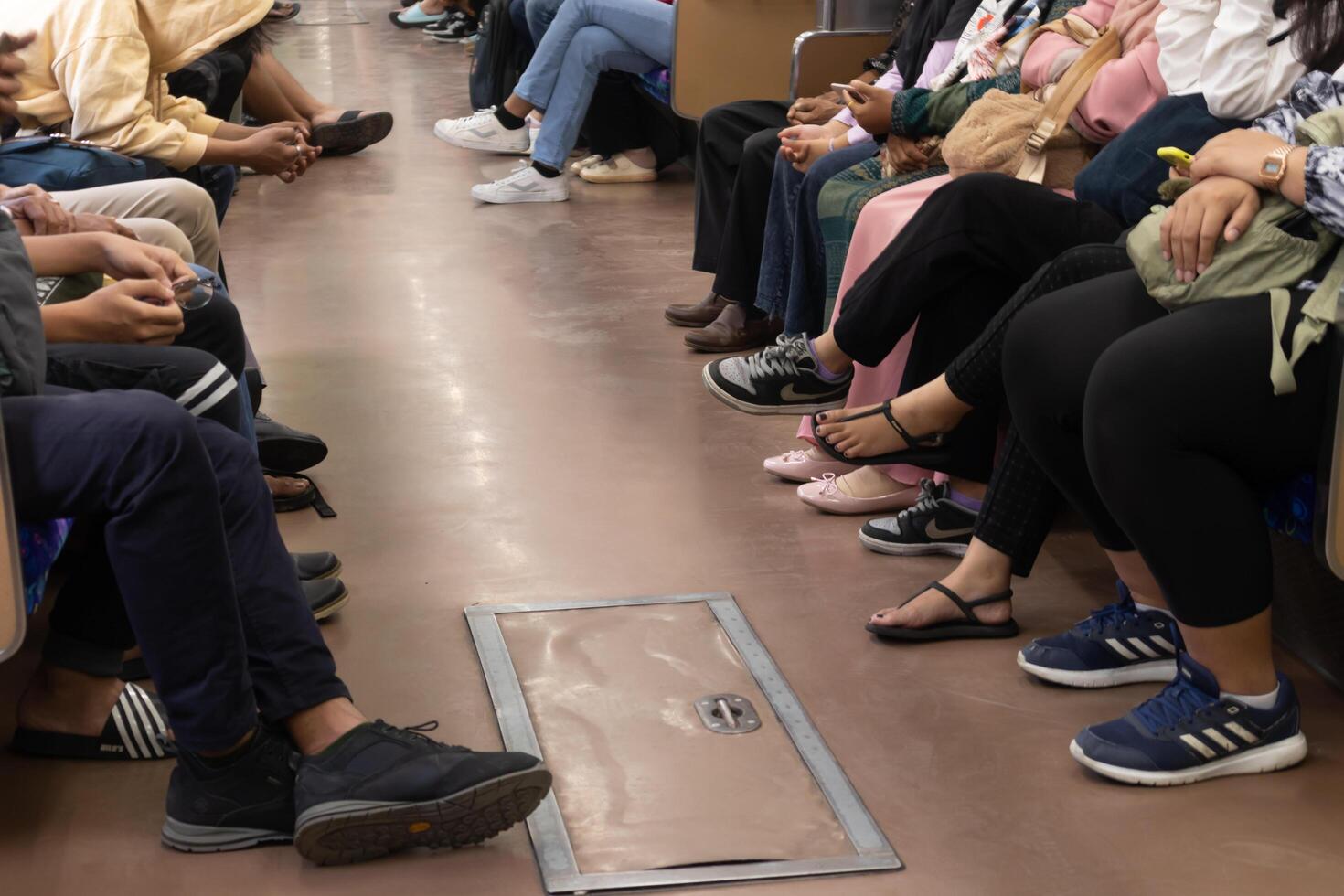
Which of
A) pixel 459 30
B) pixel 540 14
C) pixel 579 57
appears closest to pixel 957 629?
pixel 579 57

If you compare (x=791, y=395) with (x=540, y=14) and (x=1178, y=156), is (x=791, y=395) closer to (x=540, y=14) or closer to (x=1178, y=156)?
(x=1178, y=156)

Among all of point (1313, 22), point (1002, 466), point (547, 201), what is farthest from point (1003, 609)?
point (547, 201)

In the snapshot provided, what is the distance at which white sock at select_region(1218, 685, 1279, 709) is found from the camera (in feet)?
6.17

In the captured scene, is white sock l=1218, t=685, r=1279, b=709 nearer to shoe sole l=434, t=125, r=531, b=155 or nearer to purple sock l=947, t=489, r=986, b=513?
purple sock l=947, t=489, r=986, b=513

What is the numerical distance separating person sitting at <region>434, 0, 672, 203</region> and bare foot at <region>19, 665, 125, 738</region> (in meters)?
3.56

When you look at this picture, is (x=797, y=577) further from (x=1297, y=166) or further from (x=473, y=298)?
(x=473, y=298)

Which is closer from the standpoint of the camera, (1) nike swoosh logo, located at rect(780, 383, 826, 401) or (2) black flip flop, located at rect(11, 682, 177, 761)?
(2) black flip flop, located at rect(11, 682, 177, 761)

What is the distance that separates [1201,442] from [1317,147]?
37 cm

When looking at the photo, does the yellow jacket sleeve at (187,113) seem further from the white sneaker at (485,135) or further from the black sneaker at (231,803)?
the white sneaker at (485,135)

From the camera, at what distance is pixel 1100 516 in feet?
6.83

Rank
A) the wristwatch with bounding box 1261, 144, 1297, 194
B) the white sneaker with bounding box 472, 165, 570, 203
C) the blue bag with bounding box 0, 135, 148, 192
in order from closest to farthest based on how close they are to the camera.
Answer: the wristwatch with bounding box 1261, 144, 1297, 194 → the blue bag with bounding box 0, 135, 148, 192 → the white sneaker with bounding box 472, 165, 570, 203

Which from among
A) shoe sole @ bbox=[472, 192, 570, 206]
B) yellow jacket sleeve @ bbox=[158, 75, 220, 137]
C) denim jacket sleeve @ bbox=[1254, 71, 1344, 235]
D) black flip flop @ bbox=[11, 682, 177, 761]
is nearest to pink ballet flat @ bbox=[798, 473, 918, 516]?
denim jacket sleeve @ bbox=[1254, 71, 1344, 235]

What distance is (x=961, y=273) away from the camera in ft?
8.45

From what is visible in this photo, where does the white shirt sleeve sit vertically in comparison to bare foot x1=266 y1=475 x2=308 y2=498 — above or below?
above
